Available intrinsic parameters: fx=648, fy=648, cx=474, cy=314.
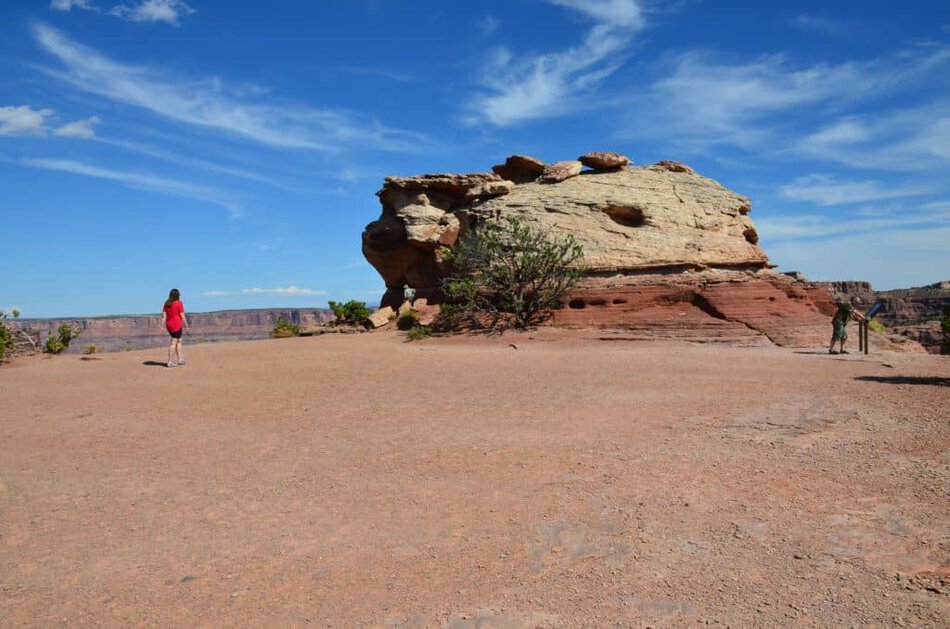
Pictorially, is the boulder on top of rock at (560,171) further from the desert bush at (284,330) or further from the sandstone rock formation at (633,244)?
the desert bush at (284,330)

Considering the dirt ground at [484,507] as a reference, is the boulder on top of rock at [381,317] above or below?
above

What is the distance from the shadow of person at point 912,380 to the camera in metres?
9.06

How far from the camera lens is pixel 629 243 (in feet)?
69.3

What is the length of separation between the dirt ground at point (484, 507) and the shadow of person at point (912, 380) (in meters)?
0.24

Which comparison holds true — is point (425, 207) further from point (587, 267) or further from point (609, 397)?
point (609, 397)

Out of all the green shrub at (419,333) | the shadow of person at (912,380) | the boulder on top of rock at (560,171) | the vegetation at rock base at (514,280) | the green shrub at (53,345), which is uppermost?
the boulder on top of rock at (560,171)

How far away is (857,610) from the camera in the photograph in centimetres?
327

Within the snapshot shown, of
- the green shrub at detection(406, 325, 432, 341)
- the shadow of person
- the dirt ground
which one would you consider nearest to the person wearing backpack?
the shadow of person

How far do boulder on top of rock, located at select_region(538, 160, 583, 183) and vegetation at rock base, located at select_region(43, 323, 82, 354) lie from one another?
52.0 feet

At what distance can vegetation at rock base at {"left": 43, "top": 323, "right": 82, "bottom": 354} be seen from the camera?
17250mm

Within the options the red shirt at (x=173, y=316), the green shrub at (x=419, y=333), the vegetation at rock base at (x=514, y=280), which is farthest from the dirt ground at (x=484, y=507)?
the vegetation at rock base at (x=514, y=280)

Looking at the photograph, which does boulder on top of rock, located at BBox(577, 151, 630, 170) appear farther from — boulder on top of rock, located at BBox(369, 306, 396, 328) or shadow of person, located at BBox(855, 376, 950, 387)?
shadow of person, located at BBox(855, 376, 950, 387)

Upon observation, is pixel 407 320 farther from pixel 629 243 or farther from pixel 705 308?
pixel 705 308

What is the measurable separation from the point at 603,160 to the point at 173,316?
16.6m
